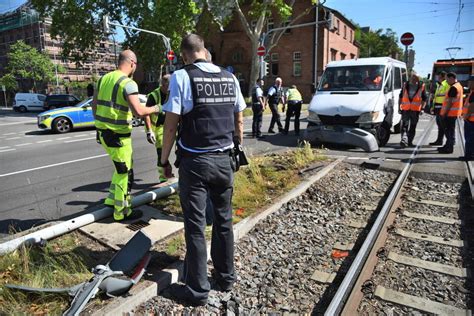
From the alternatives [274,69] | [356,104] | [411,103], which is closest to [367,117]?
[356,104]

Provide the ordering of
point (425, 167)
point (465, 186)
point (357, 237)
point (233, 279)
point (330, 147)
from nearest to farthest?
point (233, 279) → point (357, 237) → point (465, 186) → point (425, 167) → point (330, 147)

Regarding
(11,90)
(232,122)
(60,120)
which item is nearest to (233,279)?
(232,122)

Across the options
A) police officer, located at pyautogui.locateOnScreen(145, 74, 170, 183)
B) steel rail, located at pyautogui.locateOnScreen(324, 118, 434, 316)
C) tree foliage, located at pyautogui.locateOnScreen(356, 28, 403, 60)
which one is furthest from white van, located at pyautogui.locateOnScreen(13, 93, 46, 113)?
tree foliage, located at pyautogui.locateOnScreen(356, 28, 403, 60)

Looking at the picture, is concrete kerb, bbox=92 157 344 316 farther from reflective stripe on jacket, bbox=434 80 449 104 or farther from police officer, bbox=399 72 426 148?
reflective stripe on jacket, bbox=434 80 449 104

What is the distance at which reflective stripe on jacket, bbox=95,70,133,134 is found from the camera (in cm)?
415

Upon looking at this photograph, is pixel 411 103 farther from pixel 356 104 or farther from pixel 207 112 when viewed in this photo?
pixel 207 112

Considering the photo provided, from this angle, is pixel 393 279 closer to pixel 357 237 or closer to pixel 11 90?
pixel 357 237

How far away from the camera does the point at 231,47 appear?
38.6m

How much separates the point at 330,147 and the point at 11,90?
Answer: 206ft

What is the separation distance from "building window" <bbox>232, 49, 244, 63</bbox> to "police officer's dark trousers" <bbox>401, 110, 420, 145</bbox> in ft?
98.4

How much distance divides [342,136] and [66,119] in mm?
12147

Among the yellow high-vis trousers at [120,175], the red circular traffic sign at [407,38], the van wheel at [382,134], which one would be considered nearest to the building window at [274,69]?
the red circular traffic sign at [407,38]

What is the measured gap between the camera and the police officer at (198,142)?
2.84m

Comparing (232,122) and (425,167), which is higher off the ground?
(232,122)
